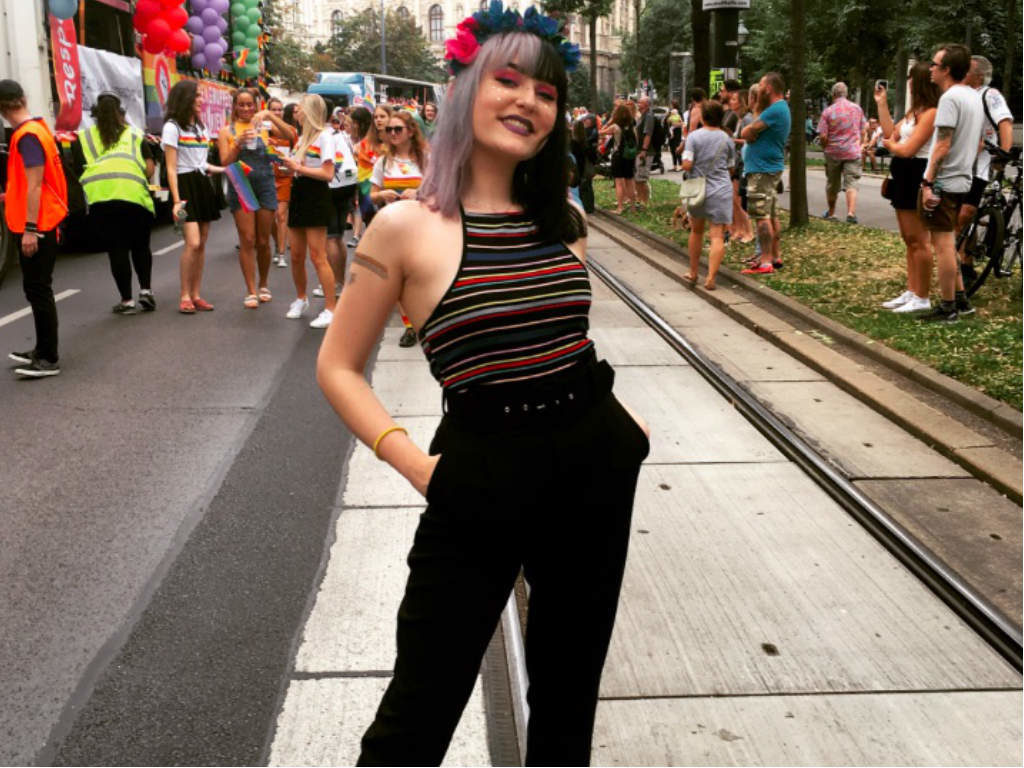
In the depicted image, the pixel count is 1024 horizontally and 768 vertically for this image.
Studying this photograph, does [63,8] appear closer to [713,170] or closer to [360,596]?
[713,170]

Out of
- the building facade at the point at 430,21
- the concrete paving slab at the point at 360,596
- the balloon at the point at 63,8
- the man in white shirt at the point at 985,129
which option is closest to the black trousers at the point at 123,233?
the balloon at the point at 63,8

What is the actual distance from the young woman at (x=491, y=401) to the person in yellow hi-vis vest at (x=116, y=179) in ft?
25.5

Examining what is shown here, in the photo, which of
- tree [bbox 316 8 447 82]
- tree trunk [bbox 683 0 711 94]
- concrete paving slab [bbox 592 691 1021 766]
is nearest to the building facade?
tree [bbox 316 8 447 82]

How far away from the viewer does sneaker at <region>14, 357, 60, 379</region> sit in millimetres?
7266

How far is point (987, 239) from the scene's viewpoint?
30.5ft

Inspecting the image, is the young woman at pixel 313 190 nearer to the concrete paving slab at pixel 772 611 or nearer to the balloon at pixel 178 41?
the concrete paving slab at pixel 772 611

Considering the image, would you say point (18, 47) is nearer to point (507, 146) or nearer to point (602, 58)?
point (507, 146)

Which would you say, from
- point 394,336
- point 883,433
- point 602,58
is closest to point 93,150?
point 394,336

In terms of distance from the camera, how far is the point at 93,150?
30.1ft

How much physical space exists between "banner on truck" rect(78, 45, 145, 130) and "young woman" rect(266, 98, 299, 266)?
2.29 m

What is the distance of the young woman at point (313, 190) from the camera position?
880 centimetres

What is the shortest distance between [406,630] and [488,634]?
148 mm

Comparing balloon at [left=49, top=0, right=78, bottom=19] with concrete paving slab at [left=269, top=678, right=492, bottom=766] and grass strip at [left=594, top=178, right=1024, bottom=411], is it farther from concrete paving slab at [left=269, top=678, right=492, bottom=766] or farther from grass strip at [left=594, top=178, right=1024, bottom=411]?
concrete paving slab at [left=269, top=678, right=492, bottom=766]

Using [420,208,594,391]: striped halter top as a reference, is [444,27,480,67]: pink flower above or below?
above
